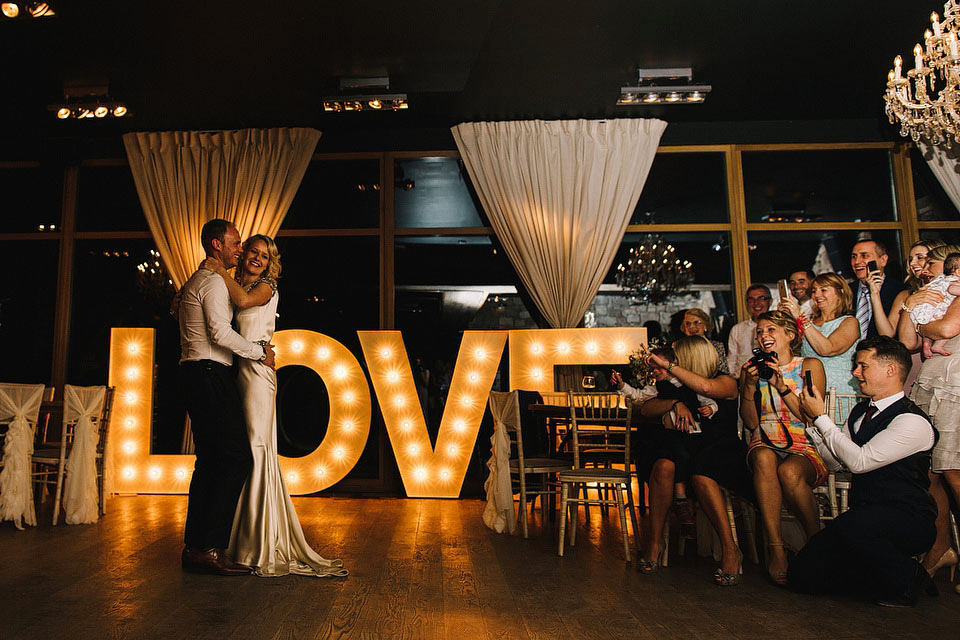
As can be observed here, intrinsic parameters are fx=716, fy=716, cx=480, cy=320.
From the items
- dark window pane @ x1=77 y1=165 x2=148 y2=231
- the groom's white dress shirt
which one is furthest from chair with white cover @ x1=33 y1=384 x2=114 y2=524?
dark window pane @ x1=77 y1=165 x2=148 y2=231

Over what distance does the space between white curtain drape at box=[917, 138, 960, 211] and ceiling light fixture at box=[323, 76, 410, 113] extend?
194 inches

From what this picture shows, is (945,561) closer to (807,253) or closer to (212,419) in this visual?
(212,419)

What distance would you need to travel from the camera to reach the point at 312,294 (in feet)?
22.8

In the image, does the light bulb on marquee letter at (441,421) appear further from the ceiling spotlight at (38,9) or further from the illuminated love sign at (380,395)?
the ceiling spotlight at (38,9)

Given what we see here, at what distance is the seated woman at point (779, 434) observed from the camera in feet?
11.6

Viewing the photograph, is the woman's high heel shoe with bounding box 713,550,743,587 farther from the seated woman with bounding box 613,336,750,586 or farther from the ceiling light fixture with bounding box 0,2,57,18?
the ceiling light fixture with bounding box 0,2,57,18

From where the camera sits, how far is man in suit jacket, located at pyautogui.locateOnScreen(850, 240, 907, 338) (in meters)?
4.72

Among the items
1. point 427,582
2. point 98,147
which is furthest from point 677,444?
point 98,147

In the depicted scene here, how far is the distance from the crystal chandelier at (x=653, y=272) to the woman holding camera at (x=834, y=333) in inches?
90.8

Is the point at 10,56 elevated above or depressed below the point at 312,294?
above

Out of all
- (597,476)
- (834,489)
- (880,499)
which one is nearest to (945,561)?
(834,489)

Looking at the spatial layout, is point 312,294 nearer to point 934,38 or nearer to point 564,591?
point 564,591

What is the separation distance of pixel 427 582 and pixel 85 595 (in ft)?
5.02

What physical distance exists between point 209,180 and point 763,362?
18.1 ft
